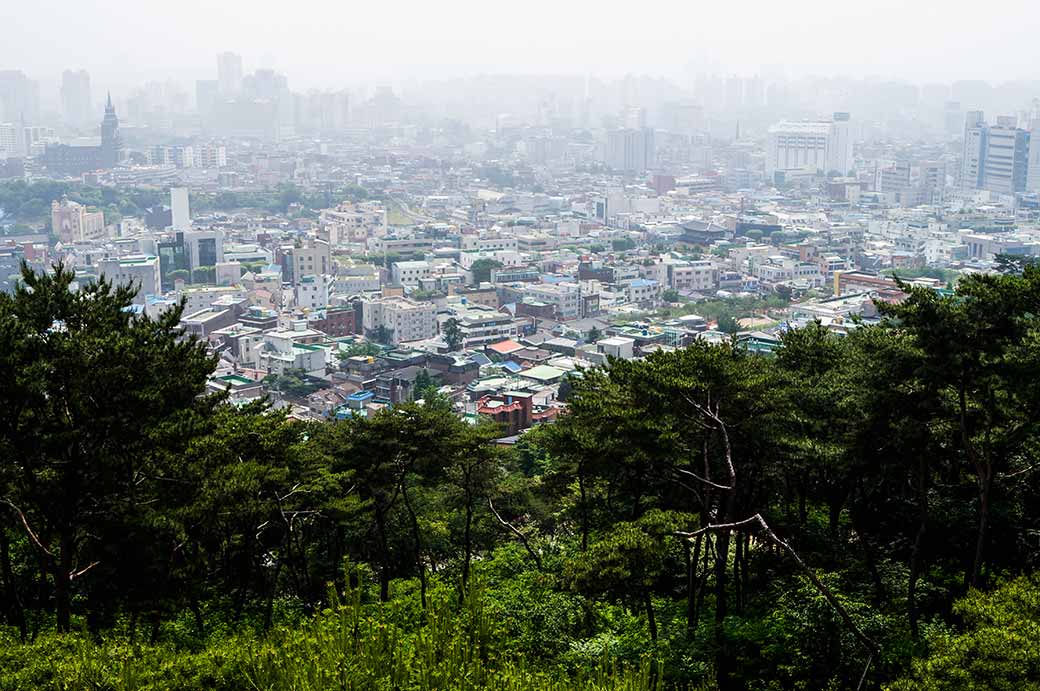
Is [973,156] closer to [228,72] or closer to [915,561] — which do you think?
[915,561]

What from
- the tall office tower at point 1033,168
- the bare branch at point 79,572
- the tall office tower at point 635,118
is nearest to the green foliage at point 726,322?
the bare branch at point 79,572

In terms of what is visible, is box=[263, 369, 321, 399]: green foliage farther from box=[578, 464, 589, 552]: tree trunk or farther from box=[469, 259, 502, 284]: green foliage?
box=[578, 464, 589, 552]: tree trunk

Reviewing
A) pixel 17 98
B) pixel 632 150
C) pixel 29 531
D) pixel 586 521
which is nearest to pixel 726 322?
pixel 586 521

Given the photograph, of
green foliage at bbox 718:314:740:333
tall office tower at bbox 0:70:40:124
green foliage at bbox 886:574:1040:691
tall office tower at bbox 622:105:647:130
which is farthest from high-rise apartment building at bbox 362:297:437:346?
tall office tower at bbox 0:70:40:124

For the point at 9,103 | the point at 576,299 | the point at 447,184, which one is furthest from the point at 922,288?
the point at 9,103

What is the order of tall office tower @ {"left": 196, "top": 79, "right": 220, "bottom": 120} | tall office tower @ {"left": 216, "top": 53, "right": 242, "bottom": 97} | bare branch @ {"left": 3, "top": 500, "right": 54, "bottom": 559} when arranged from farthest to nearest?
1. tall office tower @ {"left": 216, "top": 53, "right": 242, "bottom": 97}
2. tall office tower @ {"left": 196, "top": 79, "right": 220, "bottom": 120}
3. bare branch @ {"left": 3, "top": 500, "right": 54, "bottom": 559}

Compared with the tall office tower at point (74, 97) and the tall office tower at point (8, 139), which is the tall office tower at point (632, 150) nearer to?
the tall office tower at point (8, 139)
